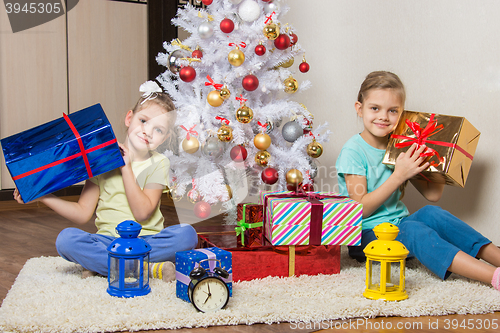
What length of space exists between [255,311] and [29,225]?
5.41ft

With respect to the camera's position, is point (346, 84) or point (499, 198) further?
point (346, 84)

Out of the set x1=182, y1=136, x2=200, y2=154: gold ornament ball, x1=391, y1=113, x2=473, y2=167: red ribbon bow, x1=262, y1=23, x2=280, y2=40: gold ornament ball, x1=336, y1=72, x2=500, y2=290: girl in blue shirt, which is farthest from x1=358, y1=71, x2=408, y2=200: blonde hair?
x1=182, y1=136, x2=200, y2=154: gold ornament ball

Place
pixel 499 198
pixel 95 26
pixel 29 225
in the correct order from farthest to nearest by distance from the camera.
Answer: pixel 95 26
pixel 29 225
pixel 499 198

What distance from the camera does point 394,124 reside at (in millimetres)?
1612

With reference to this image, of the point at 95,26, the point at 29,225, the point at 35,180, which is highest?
the point at 95,26

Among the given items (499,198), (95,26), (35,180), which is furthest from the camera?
(95,26)

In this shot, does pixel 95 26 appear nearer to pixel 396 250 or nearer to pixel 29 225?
pixel 29 225

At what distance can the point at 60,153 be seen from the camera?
129cm

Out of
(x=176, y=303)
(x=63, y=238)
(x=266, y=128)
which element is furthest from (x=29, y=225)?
(x=176, y=303)

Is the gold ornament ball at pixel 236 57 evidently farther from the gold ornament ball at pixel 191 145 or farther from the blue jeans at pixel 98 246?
the blue jeans at pixel 98 246

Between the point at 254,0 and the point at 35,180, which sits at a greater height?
the point at 254,0

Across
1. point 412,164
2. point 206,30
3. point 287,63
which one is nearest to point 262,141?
point 287,63

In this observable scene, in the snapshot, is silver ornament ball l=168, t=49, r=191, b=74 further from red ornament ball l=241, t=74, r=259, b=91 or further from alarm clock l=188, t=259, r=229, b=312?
alarm clock l=188, t=259, r=229, b=312

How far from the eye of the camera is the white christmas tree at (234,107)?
76.5 inches
